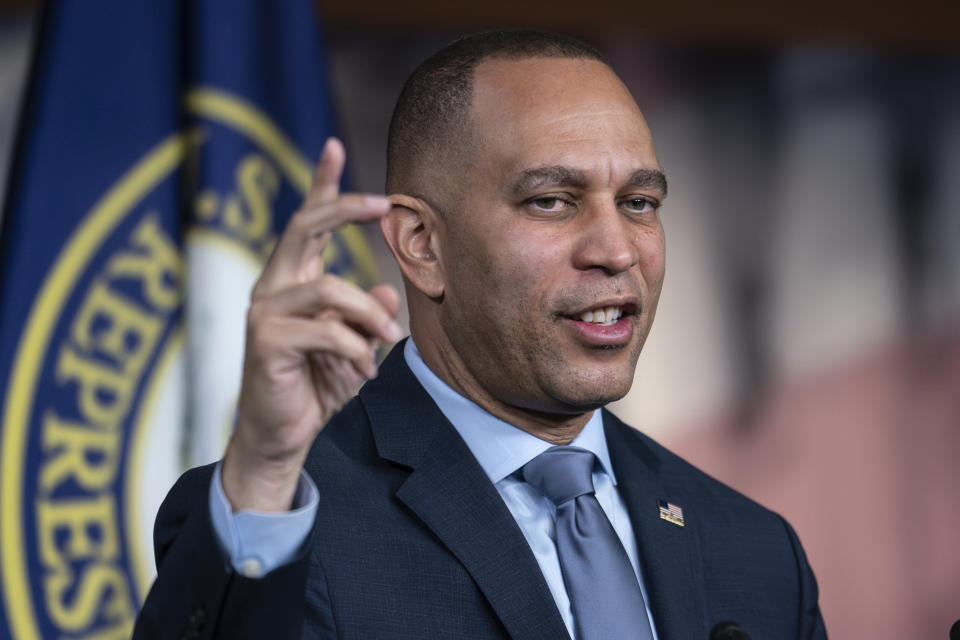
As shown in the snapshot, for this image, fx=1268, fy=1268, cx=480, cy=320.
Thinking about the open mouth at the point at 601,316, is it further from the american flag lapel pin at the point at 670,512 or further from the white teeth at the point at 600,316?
the american flag lapel pin at the point at 670,512

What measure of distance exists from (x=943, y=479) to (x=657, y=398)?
3.23 ft

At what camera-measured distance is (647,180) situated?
1841mm

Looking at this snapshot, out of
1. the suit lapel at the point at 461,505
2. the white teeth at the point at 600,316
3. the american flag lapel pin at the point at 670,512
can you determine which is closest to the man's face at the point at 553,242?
the white teeth at the point at 600,316

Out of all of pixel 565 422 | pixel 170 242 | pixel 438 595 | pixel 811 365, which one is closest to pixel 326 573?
pixel 438 595

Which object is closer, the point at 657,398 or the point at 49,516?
the point at 49,516

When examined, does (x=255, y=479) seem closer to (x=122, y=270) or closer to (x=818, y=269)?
(x=122, y=270)

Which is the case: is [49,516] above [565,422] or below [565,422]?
below

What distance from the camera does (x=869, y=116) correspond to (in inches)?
154

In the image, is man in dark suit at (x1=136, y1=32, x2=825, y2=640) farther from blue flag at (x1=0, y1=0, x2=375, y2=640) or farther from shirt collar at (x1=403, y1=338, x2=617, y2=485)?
blue flag at (x1=0, y1=0, x2=375, y2=640)

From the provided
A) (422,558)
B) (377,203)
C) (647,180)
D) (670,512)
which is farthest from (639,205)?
(377,203)

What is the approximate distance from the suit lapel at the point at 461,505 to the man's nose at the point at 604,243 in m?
0.32

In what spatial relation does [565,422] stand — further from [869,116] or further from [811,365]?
[869,116]

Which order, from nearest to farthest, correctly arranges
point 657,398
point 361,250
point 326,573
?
point 326,573 < point 361,250 < point 657,398

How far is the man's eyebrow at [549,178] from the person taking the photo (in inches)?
69.8
